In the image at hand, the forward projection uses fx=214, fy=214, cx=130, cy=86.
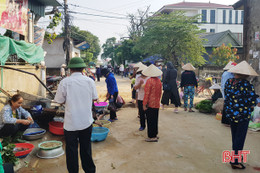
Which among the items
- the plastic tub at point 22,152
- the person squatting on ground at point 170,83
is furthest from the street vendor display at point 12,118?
the person squatting on ground at point 170,83

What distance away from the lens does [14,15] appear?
360 inches

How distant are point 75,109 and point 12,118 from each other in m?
2.32

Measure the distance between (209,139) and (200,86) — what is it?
8.12 meters

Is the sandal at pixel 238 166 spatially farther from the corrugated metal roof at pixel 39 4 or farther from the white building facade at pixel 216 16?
the white building facade at pixel 216 16

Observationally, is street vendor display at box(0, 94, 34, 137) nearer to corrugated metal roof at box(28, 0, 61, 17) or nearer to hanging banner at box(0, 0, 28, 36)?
hanging banner at box(0, 0, 28, 36)

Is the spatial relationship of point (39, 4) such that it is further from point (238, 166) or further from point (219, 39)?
point (219, 39)

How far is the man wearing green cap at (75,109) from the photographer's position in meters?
3.09

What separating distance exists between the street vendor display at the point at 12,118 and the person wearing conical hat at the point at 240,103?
429cm

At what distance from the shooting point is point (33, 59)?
9.38 metres

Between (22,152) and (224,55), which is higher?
(224,55)

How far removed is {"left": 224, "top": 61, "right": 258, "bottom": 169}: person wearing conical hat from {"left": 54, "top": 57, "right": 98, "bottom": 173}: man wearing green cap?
2.54 meters

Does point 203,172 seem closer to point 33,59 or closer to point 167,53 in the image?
point 33,59

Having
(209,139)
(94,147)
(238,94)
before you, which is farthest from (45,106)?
(238,94)

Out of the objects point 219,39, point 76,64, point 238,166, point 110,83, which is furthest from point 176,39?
point 76,64
